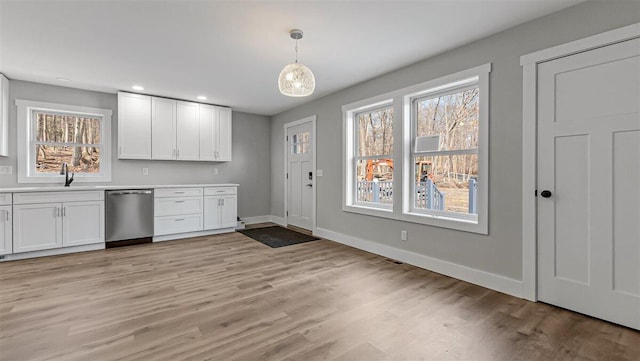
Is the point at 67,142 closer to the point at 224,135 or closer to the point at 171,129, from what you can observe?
the point at 171,129

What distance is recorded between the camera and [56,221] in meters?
3.82

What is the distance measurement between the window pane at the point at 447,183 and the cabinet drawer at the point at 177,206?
3.68 m

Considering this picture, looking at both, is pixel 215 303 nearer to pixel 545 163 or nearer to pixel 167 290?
pixel 167 290

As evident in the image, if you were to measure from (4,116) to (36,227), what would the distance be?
64.6 inches

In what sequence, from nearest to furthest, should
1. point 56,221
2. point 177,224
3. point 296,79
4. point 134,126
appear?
point 296,79 < point 56,221 < point 134,126 < point 177,224

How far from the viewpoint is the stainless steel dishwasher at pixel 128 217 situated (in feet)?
13.9

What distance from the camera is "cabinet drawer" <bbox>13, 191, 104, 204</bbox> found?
3.63 m

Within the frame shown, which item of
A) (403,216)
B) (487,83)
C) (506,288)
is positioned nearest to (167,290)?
(403,216)

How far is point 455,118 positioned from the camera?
3182mm

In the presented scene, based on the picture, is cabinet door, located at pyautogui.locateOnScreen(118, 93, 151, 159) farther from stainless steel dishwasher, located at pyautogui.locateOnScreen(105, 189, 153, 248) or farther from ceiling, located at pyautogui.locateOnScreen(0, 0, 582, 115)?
stainless steel dishwasher, located at pyautogui.locateOnScreen(105, 189, 153, 248)

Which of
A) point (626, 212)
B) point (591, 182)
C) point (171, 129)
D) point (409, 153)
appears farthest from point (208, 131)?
point (626, 212)

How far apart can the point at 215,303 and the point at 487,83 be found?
3.25 metres

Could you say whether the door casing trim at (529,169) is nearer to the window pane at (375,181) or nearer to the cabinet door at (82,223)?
the window pane at (375,181)

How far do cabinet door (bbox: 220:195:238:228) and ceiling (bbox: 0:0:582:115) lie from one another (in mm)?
2195
